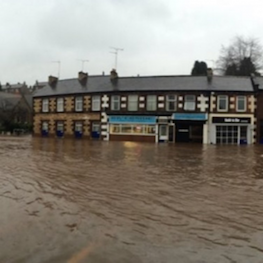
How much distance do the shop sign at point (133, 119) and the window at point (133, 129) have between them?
413 mm

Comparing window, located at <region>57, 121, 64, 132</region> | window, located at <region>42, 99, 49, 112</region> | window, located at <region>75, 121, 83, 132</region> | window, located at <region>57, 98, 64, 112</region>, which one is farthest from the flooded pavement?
window, located at <region>42, 99, 49, 112</region>

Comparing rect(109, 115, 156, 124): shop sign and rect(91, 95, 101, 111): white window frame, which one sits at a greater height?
rect(91, 95, 101, 111): white window frame

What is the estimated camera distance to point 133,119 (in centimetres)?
3481

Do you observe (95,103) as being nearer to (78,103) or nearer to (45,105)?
(78,103)

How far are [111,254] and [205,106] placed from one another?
30.0m

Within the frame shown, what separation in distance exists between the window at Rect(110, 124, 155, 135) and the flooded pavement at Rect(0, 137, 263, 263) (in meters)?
24.6

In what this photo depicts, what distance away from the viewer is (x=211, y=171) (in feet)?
37.1

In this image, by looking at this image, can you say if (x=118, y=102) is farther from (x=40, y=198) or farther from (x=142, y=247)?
(x=142, y=247)

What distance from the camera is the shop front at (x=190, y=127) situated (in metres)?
33.1

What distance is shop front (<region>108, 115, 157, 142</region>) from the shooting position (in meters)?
34.2

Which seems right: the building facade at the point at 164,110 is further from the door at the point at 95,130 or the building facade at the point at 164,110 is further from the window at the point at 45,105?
the window at the point at 45,105

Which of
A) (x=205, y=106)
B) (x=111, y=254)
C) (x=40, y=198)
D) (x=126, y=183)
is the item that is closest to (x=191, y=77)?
(x=205, y=106)

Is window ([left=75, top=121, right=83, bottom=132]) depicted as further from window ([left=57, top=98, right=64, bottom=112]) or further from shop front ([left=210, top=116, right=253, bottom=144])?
shop front ([left=210, top=116, right=253, bottom=144])

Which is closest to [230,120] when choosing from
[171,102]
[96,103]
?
[171,102]
